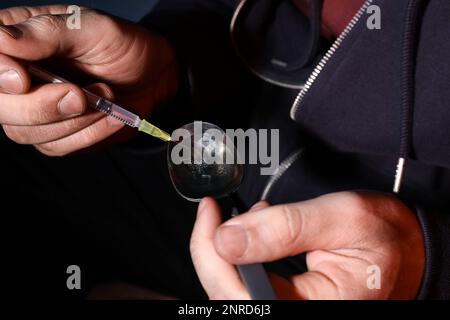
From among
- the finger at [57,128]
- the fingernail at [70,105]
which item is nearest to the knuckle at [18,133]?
the finger at [57,128]

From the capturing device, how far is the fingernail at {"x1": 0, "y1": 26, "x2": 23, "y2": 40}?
430mm

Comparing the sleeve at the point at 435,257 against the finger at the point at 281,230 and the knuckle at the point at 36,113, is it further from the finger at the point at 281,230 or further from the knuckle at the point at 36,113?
the knuckle at the point at 36,113

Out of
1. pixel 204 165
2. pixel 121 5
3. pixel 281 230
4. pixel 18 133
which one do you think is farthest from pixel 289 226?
pixel 121 5

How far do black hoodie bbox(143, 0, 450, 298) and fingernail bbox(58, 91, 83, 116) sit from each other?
23 cm

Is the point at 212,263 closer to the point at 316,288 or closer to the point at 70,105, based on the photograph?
the point at 316,288

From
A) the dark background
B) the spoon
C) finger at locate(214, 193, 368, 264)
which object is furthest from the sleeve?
the dark background

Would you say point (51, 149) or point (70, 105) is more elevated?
point (70, 105)

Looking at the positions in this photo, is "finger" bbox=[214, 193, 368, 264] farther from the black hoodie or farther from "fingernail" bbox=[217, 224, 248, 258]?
the black hoodie

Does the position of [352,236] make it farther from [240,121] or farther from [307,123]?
[240,121]

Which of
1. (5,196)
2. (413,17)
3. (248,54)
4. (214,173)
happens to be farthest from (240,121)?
(5,196)

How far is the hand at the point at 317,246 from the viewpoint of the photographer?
1.16ft

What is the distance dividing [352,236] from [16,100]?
433mm

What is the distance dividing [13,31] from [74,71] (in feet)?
0.48

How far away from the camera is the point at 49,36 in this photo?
472 mm
